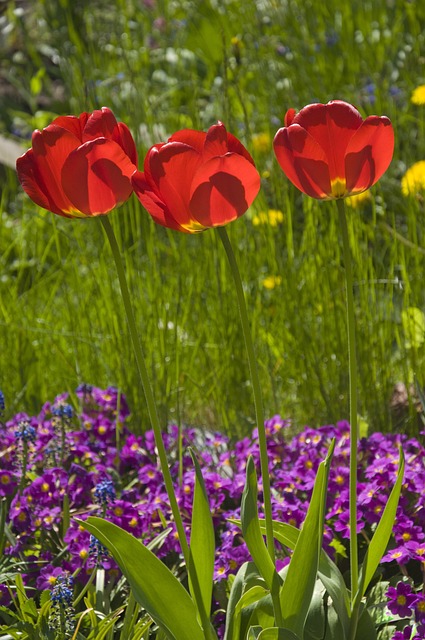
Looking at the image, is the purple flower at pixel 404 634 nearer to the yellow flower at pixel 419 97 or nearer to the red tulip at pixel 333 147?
the red tulip at pixel 333 147

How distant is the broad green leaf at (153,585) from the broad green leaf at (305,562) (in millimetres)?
120

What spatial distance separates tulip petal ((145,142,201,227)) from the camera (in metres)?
1.01

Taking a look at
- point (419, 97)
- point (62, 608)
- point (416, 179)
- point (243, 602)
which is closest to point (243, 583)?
point (243, 602)

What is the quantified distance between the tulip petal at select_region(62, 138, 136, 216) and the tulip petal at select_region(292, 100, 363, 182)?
0.22 metres

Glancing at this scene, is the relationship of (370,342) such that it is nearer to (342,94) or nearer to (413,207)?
(413,207)

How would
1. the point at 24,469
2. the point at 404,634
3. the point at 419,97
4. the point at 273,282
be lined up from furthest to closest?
1. the point at 419,97
2. the point at 273,282
3. the point at 24,469
4. the point at 404,634

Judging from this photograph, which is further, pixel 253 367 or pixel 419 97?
pixel 419 97

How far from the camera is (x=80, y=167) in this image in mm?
1029

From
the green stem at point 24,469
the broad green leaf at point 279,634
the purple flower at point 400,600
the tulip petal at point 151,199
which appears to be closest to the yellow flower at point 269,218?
the green stem at point 24,469

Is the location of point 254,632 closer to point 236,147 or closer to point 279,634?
point 279,634

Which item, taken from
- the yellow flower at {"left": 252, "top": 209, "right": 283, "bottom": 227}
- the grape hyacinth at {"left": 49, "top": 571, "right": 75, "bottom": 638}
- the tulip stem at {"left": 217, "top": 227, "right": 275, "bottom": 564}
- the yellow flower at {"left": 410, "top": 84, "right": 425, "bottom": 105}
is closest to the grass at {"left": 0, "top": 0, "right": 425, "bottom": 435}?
the yellow flower at {"left": 252, "top": 209, "right": 283, "bottom": 227}

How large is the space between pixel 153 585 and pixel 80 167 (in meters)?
0.52

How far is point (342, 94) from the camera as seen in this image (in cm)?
381

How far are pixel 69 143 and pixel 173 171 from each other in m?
0.14
